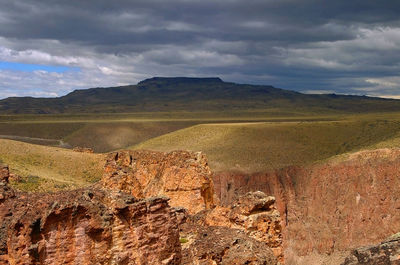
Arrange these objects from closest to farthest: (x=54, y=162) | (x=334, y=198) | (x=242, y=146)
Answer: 1. (x=54, y=162)
2. (x=334, y=198)
3. (x=242, y=146)

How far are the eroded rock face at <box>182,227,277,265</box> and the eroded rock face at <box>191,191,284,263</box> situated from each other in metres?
4.04

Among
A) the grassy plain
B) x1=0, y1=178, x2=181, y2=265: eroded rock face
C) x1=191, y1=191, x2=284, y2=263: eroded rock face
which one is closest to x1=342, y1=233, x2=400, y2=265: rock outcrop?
x1=0, y1=178, x2=181, y2=265: eroded rock face

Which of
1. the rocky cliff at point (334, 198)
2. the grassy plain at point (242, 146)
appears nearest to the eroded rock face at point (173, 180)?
the grassy plain at point (242, 146)

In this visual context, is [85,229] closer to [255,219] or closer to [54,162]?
[255,219]

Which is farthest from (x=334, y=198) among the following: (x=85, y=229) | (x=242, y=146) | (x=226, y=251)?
(x=85, y=229)

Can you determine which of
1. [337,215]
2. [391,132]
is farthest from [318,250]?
[391,132]

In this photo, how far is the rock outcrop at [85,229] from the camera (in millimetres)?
16547

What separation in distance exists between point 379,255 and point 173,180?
85.2 feet

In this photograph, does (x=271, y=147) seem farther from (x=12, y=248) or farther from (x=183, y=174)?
(x=12, y=248)

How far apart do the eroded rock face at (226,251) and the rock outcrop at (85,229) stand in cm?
144

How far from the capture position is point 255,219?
2548 cm

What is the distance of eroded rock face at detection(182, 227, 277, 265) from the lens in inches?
749

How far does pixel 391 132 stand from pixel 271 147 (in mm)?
28382

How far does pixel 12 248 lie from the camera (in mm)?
16531
